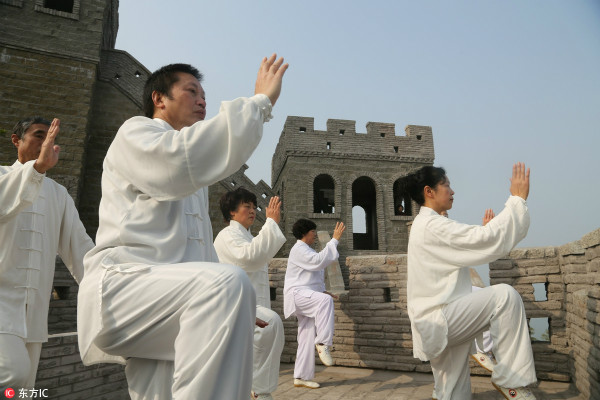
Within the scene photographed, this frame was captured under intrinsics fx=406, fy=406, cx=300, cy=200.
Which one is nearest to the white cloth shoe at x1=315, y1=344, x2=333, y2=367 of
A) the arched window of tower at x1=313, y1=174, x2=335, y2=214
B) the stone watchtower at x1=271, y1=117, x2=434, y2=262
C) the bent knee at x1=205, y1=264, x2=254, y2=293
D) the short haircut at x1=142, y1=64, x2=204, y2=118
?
the short haircut at x1=142, y1=64, x2=204, y2=118

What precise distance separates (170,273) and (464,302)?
2.58 m

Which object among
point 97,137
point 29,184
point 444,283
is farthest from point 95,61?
point 444,283

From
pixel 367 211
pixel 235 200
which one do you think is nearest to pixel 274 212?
pixel 235 200

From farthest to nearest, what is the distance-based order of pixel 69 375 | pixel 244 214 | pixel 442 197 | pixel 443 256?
pixel 244 214
pixel 442 197
pixel 69 375
pixel 443 256

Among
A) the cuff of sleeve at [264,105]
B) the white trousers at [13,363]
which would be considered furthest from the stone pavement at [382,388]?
the cuff of sleeve at [264,105]

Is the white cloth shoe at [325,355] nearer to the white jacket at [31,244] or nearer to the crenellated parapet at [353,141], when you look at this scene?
the white jacket at [31,244]

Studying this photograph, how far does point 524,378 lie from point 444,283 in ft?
2.82

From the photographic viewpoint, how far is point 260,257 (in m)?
3.40

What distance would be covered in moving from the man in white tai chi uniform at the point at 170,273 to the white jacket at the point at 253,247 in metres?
1.44

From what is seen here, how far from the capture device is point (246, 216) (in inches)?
171

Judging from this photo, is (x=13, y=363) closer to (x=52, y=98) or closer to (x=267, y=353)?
(x=267, y=353)

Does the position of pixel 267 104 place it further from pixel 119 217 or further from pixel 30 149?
pixel 30 149

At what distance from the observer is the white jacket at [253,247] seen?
10.8 ft

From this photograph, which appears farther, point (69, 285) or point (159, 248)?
point (69, 285)
